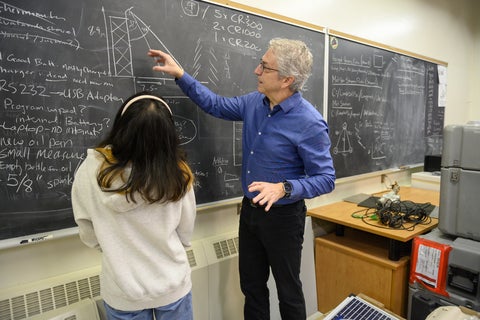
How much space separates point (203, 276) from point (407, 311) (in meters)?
1.38

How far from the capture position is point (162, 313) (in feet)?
4.19

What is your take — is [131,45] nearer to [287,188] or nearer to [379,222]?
[287,188]

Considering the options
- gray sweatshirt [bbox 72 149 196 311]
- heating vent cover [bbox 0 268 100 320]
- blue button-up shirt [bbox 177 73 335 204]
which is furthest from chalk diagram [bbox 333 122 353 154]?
heating vent cover [bbox 0 268 100 320]

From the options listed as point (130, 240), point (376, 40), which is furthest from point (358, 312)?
point (376, 40)

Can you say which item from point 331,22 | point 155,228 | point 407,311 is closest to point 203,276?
point 155,228

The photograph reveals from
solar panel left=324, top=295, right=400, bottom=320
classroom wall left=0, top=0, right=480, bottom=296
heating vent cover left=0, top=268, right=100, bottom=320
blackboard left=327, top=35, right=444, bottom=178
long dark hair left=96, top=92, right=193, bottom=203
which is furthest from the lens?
blackboard left=327, top=35, right=444, bottom=178

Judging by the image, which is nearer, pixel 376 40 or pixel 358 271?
pixel 358 271

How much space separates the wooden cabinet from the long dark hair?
1614 mm

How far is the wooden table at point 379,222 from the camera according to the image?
1.99 metres

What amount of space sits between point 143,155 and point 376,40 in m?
2.77

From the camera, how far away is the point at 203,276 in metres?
1.91

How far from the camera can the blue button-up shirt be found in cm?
159

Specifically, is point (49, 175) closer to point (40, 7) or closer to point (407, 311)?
point (40, 7)

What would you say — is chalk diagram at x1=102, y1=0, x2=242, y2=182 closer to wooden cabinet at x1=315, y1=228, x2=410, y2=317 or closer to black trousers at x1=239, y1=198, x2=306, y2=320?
black trousers at x1=239, y1=198, x2=306, y2=320
